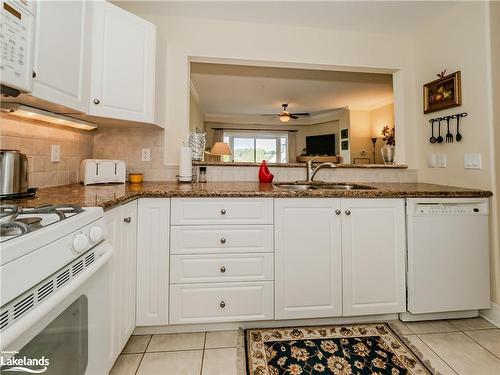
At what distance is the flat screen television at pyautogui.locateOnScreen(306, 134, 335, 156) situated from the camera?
678 centimetres

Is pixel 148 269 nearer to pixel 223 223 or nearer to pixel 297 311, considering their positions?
pixel 223 223

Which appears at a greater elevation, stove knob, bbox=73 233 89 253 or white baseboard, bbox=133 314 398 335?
stove knob, bbox=73 233 89 253

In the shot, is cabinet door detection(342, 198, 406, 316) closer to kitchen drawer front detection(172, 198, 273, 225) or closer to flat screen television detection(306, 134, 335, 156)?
kitchen drawer front detection(172, 198, 273, 225)

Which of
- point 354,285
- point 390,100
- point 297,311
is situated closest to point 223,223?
point 297,311

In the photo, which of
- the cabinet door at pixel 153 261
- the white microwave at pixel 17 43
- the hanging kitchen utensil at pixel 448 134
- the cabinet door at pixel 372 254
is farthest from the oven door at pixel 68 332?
the hanging kitchen utensil at pixel 448 134

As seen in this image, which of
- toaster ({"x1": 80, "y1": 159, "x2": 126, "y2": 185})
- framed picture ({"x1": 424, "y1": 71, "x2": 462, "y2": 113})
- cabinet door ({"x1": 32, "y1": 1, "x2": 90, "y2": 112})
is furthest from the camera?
framed picture ({"x1": 424, "y1": 71, "x2": 462, "y2": 113})

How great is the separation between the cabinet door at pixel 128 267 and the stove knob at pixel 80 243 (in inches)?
19.8

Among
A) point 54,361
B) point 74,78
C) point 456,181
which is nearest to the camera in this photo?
point 54,361

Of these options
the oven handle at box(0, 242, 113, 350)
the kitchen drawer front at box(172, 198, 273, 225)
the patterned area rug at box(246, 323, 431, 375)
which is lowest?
the patterned area rug at box(246, 323, 431, 375)

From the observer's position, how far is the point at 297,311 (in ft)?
5.23

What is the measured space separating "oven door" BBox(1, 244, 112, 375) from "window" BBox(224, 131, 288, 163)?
265 inches

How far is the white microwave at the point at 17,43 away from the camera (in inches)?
37.6

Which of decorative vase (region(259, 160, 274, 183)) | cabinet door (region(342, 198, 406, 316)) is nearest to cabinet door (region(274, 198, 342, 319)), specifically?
cabinet door (region(342, 198, 406, 316))

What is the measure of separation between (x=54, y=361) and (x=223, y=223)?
3.14 ft
